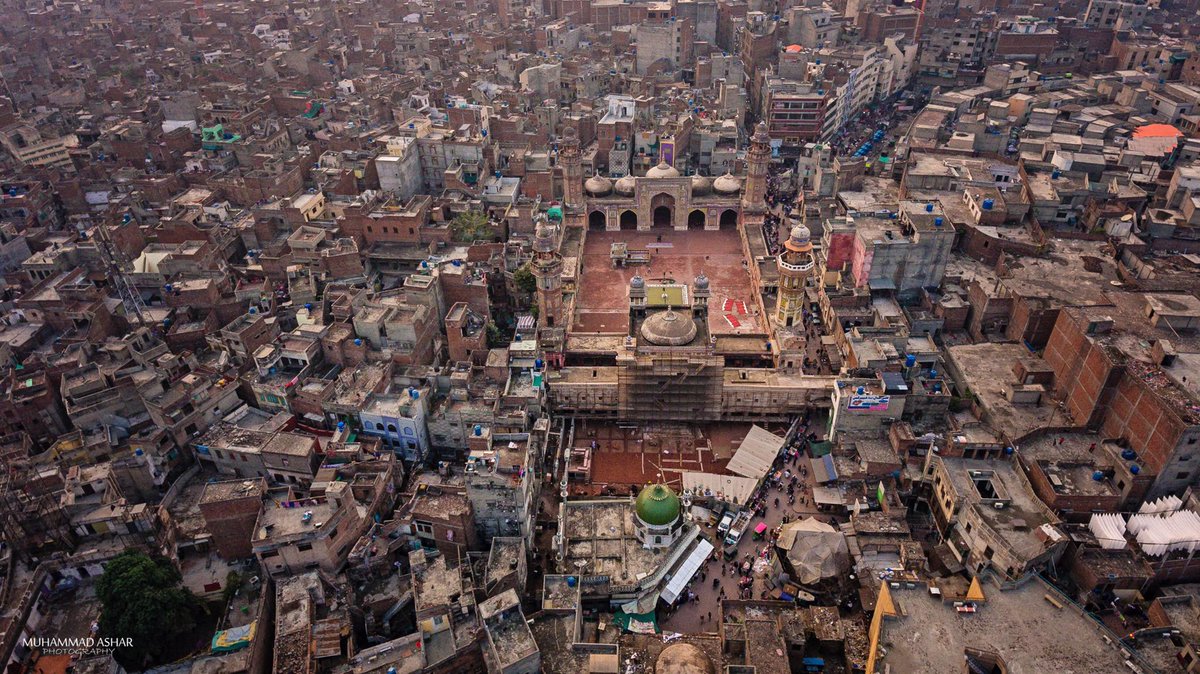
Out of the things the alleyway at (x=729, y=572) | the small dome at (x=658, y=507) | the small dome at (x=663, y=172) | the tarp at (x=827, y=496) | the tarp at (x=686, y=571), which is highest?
the small dome at (x=663, y=172)

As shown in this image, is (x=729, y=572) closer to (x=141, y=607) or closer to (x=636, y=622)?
(x=636, y=622)

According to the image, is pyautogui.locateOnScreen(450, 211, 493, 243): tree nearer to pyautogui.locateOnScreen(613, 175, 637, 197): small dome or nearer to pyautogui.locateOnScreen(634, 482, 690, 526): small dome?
pyautogui.locateOnScreen(613, 175, 637, 197): small dome

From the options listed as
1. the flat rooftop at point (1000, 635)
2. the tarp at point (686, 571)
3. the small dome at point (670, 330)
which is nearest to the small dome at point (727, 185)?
the small dome at point (670, 330)

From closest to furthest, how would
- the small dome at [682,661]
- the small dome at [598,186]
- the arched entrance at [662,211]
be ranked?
1. the small dome at [682,661]
2. the arched entrance at [662,211]
3. the small dome at [598,186]

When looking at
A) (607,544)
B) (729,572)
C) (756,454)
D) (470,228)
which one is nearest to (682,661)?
(607,544)

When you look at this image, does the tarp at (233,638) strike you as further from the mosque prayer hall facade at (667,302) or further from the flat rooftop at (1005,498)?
the flat rooftop at (1005,498)
